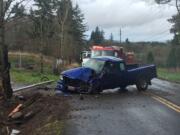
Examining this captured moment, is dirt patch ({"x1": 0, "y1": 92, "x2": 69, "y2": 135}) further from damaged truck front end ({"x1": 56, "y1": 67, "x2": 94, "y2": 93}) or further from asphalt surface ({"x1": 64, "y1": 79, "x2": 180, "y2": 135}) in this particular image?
damaged truck front end ({"x1": 56, "y1": 67, "x2": 94, "y2": 93})

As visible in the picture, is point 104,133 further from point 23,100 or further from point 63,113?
point 23,100

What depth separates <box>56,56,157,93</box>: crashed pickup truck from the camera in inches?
920

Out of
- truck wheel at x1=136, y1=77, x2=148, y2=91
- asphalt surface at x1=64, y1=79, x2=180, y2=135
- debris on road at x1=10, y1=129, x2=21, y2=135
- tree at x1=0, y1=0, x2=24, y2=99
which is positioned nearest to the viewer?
asphalt surface at x1=64, y1=79, x2=180, y2=135

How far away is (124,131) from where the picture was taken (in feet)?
41.3

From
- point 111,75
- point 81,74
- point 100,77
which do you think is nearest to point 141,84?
point 111,75

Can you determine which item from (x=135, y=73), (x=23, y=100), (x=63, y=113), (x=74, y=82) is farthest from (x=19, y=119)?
(x=135, y=73)

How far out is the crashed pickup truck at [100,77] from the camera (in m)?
23.4

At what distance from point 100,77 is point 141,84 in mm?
3166

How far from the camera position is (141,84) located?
Result: 26.0 m

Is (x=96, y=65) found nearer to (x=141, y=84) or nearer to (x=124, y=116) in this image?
(x=141, y=84)

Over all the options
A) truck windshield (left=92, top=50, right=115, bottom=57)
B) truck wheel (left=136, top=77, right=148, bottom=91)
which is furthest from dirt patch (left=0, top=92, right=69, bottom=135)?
truck windshield (left=92, top=50, right=115, bottom=57)

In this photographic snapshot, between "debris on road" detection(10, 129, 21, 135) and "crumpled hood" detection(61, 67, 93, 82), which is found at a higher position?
"crumpled hood" detection(61, 67, 93, 82)

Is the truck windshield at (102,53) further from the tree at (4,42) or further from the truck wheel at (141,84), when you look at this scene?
the tree at (4,42)

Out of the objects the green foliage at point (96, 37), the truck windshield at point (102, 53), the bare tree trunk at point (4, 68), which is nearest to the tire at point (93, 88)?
the bare tree trunk at point (4, 68)
